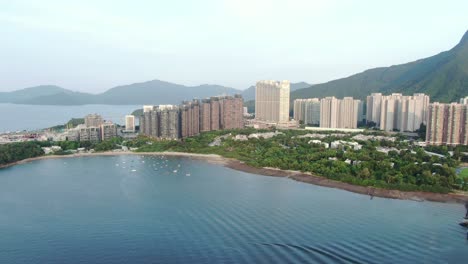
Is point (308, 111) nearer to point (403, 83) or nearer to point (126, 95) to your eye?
point (403, 83)

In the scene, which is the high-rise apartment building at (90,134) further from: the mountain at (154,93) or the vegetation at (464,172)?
the mountain at (154,93)

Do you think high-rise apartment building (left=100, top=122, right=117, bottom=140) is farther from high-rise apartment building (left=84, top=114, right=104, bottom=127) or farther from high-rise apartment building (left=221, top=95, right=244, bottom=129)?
high-rise apartment building (left=221, top=95, right=244, bottom=129)

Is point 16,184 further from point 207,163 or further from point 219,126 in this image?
point 219,126

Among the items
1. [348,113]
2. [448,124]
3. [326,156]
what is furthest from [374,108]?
[326,156]

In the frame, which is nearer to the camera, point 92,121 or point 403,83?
point 92,121

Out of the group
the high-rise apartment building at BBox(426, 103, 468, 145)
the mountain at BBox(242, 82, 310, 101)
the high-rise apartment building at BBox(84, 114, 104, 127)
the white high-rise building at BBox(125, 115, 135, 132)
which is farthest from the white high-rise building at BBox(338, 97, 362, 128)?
the mountain at BBox(242, 82, 310, 101)

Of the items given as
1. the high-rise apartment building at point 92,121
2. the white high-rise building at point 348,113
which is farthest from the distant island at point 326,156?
the white high-rise building at point 348,113

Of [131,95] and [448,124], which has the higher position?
[131,95]
